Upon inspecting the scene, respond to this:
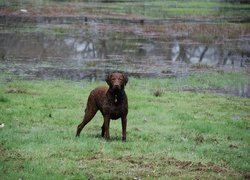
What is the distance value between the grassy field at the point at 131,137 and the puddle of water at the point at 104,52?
491 centimetres

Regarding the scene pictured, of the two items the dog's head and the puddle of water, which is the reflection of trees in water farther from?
the dog's head

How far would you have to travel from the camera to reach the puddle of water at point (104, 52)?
30.2 metres

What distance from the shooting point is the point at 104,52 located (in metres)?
36.9

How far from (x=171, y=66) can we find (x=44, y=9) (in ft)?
99.8

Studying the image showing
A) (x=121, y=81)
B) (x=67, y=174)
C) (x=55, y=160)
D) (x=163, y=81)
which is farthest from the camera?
(x=163, y=81)

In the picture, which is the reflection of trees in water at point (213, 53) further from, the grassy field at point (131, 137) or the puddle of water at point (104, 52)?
the grassy field at point (131, 137)

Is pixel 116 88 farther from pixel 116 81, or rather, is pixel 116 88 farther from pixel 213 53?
pixel 213 53

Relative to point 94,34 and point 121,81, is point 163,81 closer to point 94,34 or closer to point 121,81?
point 121,81

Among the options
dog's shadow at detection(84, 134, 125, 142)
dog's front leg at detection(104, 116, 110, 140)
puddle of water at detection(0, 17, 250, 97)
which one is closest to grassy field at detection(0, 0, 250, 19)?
puddle of water at detection(0, 17, 250, 97)

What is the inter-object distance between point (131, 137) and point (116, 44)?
1015 inches

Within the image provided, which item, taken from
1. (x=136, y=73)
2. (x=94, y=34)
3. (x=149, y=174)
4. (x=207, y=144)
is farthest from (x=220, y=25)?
(x=149, y=174)

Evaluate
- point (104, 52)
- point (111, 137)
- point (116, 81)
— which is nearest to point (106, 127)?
point (111, 137)

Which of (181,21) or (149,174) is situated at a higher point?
(181,21)

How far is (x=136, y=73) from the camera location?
97.5 feet
